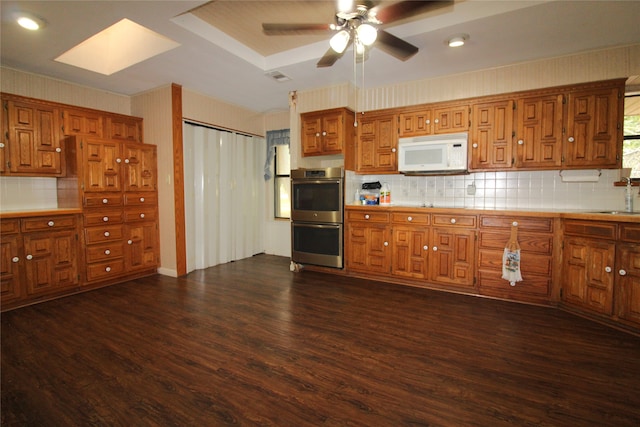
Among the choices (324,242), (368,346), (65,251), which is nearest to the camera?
(368,346)

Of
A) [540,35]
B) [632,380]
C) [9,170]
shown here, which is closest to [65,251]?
[9,170]

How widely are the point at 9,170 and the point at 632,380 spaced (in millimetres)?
5620

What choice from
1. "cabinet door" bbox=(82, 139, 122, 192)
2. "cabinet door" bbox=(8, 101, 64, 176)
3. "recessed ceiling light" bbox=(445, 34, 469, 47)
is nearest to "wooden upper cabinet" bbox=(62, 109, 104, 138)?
"cabinet door" bbox=(8, 101, 64, 176)

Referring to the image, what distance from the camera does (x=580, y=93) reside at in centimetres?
312

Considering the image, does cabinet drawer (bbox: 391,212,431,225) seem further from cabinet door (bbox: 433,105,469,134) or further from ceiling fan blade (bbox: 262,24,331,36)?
ceiling fan blade (bbox: 262,24,331,36)

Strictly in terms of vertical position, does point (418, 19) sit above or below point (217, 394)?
above

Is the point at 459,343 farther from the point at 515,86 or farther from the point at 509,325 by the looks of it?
the point at 515,86

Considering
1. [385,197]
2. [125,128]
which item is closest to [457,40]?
[385,197]

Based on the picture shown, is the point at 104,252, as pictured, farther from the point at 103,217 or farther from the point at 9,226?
the point at 9,226

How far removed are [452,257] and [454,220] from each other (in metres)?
0.42

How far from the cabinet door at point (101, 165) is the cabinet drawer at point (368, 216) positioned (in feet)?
9.82

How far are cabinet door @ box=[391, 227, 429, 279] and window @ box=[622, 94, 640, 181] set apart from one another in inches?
83.4

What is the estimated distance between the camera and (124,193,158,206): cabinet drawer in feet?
12.9

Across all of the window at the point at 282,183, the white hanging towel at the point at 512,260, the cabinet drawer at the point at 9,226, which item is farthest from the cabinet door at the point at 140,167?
the white hanging towel at the point at 512,260
